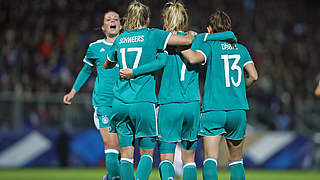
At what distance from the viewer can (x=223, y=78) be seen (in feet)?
25.3

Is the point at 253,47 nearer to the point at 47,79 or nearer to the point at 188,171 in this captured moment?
the point at 47,79

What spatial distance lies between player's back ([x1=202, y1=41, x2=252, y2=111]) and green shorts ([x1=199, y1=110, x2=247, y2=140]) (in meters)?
0.08

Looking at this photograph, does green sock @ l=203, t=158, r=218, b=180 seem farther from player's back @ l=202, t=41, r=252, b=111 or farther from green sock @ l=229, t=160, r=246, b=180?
player's back @ l=202, t=41, r=252, b=111

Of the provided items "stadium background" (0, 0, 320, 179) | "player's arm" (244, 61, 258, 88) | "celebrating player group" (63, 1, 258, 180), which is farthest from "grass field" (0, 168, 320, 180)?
"celebrating player group" (63, 1, 258, 180)

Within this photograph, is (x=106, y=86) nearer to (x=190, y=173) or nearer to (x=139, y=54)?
(x=139, y=54)

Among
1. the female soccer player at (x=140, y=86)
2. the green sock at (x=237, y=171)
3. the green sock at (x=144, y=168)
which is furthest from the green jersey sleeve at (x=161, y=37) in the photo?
the green sock at (x=237, y=171)

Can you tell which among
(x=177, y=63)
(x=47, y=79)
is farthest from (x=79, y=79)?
(x=47, y=79)

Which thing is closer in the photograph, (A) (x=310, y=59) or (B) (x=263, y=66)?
(B) (x=263, y=66)

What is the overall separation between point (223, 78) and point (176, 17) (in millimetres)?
994

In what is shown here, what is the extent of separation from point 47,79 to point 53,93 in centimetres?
112

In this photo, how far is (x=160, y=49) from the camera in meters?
7.43

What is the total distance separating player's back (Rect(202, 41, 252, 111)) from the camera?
7680mm

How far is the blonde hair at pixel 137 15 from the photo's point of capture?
7.47 metres

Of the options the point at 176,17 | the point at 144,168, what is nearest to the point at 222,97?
the point at 176,17
